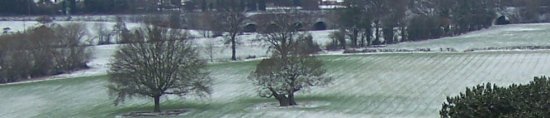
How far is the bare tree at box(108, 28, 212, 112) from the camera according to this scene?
127 feet

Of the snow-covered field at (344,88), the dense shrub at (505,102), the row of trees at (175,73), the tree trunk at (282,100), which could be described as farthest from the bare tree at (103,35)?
the dense shrub at (505,102)

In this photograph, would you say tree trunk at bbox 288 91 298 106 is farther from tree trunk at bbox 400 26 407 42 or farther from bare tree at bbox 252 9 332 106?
Result: tree trunk at bbox 400 26 407 42

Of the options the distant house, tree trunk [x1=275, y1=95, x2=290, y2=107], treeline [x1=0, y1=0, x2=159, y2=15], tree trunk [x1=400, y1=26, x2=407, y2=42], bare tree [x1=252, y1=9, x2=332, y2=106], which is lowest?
tree trunk [x1=275, y1=95, x2=290, y2=107]

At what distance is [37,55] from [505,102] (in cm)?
4634

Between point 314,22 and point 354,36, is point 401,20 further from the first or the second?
point 314,22

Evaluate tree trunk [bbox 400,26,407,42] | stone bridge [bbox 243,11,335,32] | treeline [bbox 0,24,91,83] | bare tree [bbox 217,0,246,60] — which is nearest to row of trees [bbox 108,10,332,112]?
treeline [bbox 0,24,91,83]

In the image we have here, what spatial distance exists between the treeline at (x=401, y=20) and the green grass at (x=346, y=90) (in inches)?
518

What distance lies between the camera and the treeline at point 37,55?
57.6 metres

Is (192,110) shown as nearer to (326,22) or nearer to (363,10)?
(363,10)

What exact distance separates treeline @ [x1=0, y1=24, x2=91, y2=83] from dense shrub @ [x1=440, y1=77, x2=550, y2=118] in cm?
4318

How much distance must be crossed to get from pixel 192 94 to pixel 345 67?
15.8 meters

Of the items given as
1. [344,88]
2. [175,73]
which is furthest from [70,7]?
[175,73]

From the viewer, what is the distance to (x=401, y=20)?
265 feet

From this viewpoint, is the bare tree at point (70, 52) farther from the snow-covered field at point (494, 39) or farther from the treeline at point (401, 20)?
the snow-covered field at point (494, 39)
